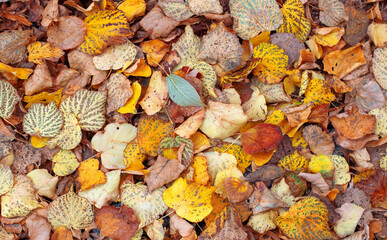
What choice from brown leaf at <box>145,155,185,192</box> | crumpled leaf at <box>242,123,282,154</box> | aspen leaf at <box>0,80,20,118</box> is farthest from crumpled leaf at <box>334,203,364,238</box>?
aspen leaf at <box>0,80,20,118</box>

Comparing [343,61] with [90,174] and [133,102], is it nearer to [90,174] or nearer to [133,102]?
[133,102]

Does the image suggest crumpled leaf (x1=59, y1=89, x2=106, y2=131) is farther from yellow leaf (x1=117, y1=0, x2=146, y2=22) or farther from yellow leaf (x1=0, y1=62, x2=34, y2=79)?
yellow leaf (x1=117, y1=0, x2=146, y2=22)

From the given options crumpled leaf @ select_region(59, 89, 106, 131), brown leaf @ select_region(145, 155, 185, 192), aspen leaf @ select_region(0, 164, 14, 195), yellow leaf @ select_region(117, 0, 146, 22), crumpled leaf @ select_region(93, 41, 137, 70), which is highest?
yellow leaf @ select_region(117, 0, 146, 22)

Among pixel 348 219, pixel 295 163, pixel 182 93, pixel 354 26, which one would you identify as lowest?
pixel 348 219

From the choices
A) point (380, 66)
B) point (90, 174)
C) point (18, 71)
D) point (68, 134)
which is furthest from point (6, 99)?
point (380, 66)

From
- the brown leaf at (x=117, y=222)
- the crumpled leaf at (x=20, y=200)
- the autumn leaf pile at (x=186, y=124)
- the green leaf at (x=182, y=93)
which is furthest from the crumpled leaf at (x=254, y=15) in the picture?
the crumpled leaf at (x=20, y=200)

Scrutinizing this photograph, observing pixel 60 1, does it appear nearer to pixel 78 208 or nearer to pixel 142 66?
pixel 142 66
